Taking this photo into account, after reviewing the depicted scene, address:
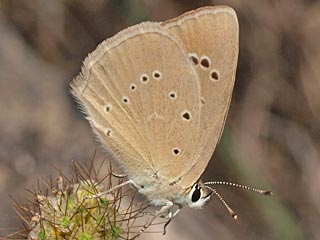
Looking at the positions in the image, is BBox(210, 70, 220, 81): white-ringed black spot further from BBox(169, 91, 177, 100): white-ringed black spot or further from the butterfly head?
the butterfly head

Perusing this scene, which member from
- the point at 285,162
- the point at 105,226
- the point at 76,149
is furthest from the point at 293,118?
the point at 105,226

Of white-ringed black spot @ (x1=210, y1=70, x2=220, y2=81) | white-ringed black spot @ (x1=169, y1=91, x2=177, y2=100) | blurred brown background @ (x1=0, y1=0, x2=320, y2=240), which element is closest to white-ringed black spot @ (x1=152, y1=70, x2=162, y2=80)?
white-ringed black spot @ (x1=169, y1=91, x2=177, y2=100)

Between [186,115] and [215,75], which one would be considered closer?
[215,75]

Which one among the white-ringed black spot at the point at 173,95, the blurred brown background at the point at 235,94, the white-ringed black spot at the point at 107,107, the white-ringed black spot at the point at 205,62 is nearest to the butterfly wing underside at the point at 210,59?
the white-ringed black spot at the point at 205,62

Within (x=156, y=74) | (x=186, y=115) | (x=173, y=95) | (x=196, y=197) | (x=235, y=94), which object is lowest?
(x=196, y=197)

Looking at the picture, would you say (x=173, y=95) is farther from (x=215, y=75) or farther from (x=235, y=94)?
(x=235, y=94)

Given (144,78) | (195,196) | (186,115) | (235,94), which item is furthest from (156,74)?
(235,94)

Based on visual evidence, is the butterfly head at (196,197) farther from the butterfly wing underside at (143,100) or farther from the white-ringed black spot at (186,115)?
the white-ringed black spot at (186,115)

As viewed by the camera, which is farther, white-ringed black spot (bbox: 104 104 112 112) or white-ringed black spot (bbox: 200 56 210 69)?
white-ringed black spot (bbox: 104 104 112 112)
